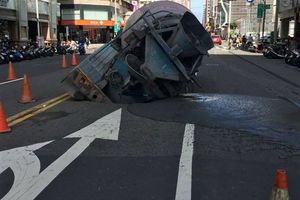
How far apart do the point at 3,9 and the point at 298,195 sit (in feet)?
138

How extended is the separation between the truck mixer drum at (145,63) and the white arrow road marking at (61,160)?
1523 millimetres

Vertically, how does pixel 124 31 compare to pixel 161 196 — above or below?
above

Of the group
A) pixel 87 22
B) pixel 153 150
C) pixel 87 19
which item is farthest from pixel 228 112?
pixel 87 19

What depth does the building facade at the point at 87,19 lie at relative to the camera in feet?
256

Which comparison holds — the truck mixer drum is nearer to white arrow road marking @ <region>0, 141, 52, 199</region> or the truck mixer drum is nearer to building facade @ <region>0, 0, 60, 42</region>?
white arrow road marking @ <region>0, 141, 52, 199</region>

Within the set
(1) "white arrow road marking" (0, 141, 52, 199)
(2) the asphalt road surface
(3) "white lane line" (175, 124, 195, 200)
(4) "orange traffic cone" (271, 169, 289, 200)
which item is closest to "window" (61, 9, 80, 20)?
(2) the asphalt road surface

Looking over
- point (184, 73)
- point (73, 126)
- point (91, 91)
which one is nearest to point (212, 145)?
point (73, 126)

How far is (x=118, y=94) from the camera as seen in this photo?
11672 millimetres

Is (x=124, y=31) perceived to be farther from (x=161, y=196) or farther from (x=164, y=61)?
(x=161, y=196)

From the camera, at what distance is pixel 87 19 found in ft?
261

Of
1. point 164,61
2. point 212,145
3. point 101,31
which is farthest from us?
point 101,31

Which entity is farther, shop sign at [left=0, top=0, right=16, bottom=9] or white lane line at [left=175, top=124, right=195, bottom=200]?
shop sign at [left=0, top=0, right=16, bottom=9]

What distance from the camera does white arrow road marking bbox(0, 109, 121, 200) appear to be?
5500 mm

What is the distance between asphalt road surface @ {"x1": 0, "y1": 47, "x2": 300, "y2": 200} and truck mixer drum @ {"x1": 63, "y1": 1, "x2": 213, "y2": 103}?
0.43m
